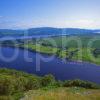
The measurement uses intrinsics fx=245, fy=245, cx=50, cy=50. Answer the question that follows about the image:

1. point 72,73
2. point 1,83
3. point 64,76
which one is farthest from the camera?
point 72,73

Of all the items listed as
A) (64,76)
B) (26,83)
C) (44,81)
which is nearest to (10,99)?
(26,83)

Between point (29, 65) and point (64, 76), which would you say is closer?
point (64, 76)

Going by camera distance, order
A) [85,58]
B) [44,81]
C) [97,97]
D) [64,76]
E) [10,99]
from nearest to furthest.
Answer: [97,97] < [10,99] < [44,81] < [64,76] < [85,58]

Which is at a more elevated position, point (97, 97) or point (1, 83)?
point (97, 97)

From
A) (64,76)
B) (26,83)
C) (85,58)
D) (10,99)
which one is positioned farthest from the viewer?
(85,58)

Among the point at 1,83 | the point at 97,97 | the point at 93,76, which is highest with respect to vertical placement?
the point at 97,97

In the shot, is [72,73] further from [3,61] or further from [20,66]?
[3,61]

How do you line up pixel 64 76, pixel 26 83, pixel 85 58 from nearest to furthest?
pixel 26 83 → pixel 64 76 → pixel 85 58

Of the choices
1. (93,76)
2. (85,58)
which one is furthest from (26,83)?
(85,58)

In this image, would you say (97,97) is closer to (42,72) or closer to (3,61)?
(42,72)
